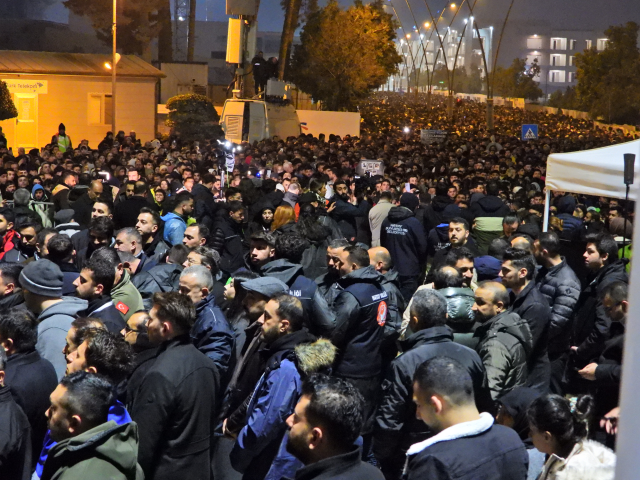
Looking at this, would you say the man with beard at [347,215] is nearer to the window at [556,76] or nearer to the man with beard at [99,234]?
the man with beard at [99,234]

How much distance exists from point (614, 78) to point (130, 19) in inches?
1448

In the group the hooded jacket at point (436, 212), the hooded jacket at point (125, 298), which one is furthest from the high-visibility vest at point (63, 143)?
the hooded jacket at point (125, 298)

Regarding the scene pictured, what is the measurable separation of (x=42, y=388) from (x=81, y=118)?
108 ft

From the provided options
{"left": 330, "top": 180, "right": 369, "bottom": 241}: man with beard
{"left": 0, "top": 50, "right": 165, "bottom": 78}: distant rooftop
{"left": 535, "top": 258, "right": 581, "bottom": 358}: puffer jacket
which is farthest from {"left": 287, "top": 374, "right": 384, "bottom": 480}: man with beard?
{"left": 0, "top": 50, "right": 165, "bottom": 78}: distant rooftop

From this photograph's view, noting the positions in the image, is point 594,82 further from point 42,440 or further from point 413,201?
point 42,440

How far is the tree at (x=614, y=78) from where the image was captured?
2426 inches

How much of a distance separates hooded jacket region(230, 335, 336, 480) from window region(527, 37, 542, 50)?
600 ft

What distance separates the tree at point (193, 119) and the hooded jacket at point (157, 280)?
26.9m

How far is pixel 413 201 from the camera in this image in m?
12.0

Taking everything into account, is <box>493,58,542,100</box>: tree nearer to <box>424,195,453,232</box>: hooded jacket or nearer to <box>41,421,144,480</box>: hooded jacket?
<box>424,195,453,232</box>: hooded jacket

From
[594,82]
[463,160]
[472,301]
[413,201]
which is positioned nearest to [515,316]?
[472,301]

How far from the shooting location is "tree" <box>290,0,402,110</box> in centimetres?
4847

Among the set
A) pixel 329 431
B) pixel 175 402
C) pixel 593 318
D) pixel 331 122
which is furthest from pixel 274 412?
pixel 331 122

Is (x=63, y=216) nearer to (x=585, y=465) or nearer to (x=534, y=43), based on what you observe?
(x=585, y=465)
